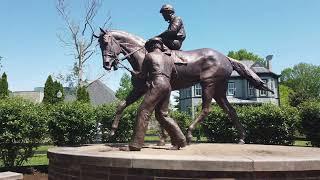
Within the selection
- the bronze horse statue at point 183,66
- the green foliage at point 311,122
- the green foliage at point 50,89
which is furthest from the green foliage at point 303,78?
the bronze horse statue at point 183,66

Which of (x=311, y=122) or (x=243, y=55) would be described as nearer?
(x=311, y=122)

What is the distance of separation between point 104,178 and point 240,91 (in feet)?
164

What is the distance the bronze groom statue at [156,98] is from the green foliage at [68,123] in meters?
8.99

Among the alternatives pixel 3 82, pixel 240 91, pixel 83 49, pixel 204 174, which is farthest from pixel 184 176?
pixel 240 91

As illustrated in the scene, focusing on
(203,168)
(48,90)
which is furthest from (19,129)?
(48,90)

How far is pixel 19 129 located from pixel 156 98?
856 centimetres

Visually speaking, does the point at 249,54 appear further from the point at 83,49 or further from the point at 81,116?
the point at 81,116

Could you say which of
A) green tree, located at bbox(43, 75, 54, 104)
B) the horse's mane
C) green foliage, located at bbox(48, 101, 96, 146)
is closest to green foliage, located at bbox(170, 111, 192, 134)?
green foliage, located at bbox(48, 101, 96, 146)

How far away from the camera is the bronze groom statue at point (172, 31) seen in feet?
28.3

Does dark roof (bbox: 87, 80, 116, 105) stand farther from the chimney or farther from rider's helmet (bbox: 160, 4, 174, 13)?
rider's helmet (bbox: 160, 4, 174, 13)

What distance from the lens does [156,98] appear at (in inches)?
281

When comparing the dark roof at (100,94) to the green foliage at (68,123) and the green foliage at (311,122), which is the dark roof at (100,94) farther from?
the green foliage at (311,122)

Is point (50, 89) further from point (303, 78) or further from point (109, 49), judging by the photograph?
point (303, 78)

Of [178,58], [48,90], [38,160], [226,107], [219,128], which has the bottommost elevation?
[38,160]
